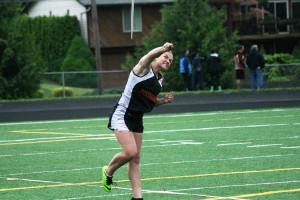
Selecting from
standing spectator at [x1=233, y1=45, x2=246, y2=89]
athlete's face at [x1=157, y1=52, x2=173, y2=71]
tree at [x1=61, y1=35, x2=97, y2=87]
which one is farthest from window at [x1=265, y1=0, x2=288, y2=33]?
athlete's face at [x1=157, y1=52, x2=173, y2=71]

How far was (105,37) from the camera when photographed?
6147cm

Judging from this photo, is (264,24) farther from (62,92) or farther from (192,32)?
(62,92)

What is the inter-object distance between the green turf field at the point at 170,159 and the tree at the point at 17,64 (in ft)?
34.9

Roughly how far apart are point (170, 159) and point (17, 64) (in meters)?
23.2

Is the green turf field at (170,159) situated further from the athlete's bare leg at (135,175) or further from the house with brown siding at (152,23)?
the house with brown siding at (152,23)

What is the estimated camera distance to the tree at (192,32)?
4116cm

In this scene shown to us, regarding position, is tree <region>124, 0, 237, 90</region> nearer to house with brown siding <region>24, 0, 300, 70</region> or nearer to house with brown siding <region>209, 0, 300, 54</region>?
house with brown siding <region>209, 0, 300, 54</region>

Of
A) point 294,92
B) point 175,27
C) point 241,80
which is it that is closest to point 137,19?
point 175,27

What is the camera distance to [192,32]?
41.7m

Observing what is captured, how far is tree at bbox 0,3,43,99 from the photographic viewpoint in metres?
37.5

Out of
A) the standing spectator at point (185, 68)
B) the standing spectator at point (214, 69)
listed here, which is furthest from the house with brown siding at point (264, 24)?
the standing spectator at point (185, 68)

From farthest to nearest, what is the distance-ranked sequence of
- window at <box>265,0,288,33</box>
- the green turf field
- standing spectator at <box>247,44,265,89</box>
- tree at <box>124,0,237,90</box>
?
window at <box>265,0,288,33</box> → tree at <box>124,0,237,90</box> → standing spectator at <box>247,44,265,89</box> → the green turf field

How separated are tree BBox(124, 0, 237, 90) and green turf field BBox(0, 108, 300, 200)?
14354 millimetres

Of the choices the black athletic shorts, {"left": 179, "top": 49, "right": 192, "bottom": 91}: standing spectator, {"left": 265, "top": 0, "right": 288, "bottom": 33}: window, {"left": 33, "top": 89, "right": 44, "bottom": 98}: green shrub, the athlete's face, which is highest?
{"left": 265, "top": 0, "right": 288, "bottom": 33}: window
